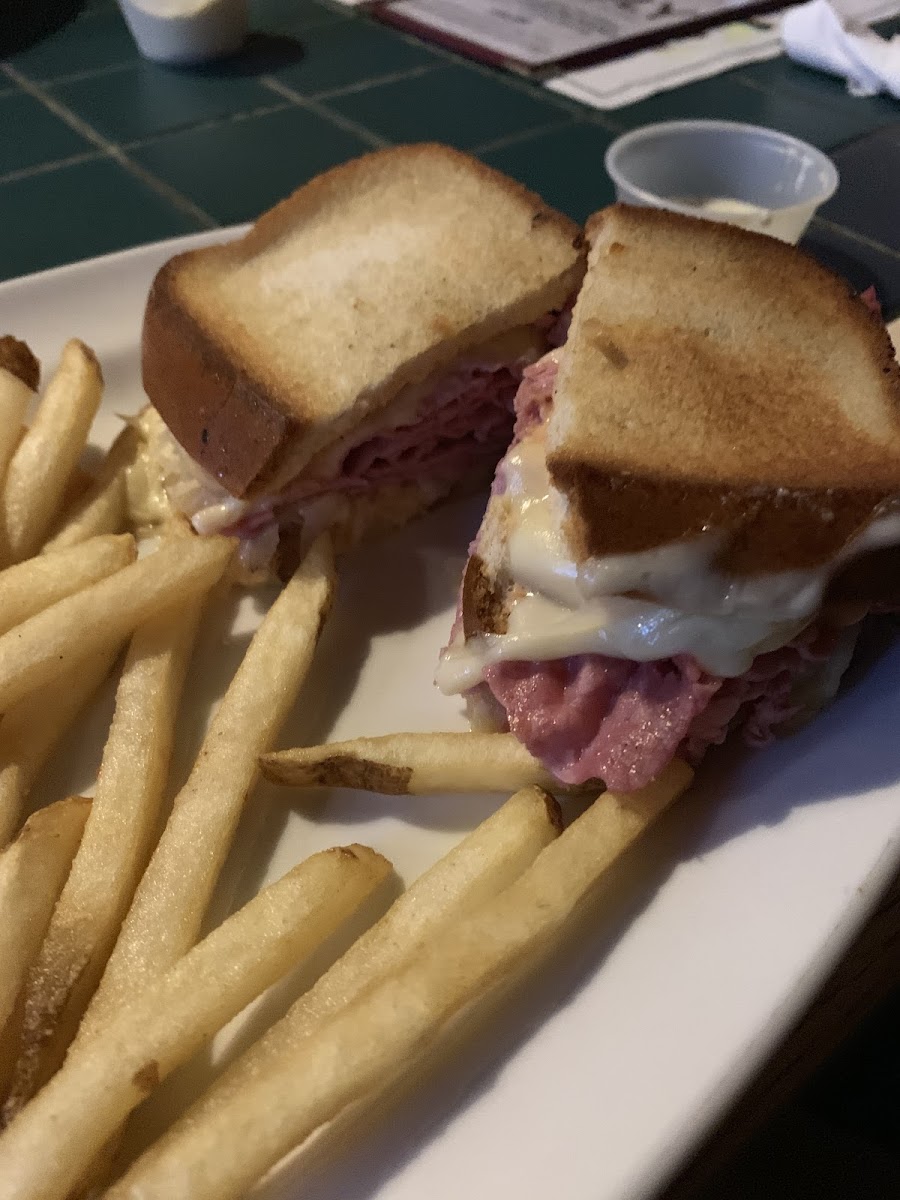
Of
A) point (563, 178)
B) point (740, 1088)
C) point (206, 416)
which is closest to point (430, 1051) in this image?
point (740, 1088)

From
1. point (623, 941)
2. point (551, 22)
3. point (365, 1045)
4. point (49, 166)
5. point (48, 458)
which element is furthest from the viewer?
point (551, 22)

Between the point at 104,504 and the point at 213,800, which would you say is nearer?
the point at 213,800

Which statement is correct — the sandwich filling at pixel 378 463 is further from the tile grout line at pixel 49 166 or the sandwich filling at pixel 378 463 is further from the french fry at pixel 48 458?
the tile grout line at pixel 49 166

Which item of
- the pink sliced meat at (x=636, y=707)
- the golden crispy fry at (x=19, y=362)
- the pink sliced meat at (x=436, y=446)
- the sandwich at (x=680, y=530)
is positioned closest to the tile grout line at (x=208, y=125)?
the golden crispy fry at (x=19, y=362)

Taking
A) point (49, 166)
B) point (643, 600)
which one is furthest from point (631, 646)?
point (49, 166)

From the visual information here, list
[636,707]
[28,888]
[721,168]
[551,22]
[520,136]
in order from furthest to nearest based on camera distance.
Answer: [551,22]
[520,136]
[721,168]
[636,707]
[28,888]

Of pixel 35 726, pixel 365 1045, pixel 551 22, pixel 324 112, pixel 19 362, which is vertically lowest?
pixel 35 726

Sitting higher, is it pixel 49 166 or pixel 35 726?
pixel 49 166

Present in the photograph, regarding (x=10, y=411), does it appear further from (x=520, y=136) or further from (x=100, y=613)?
(x=520, y=136)
